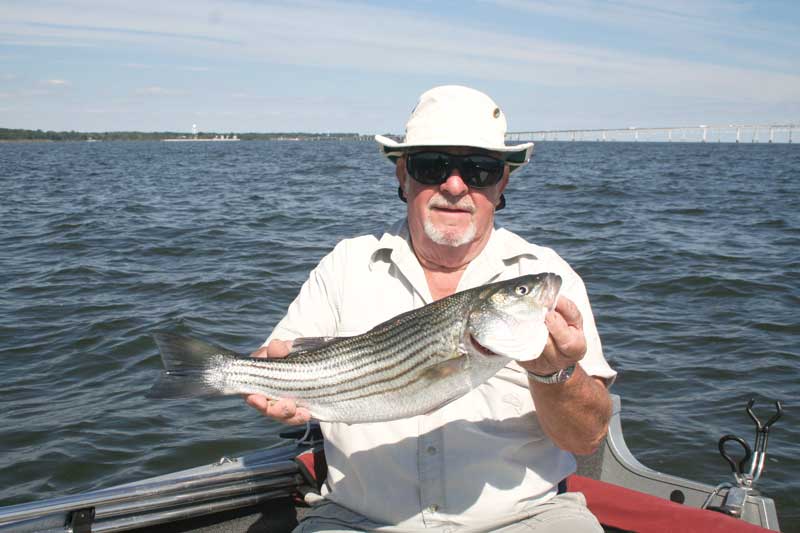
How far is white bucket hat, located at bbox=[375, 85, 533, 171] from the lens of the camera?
4293 mm

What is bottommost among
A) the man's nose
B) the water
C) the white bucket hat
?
the water

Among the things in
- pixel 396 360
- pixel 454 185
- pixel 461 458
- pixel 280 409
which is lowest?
pixel 461 458

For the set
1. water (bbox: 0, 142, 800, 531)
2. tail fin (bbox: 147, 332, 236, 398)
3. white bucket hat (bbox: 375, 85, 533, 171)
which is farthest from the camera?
water (bbox: 0, 142, 800, 531)

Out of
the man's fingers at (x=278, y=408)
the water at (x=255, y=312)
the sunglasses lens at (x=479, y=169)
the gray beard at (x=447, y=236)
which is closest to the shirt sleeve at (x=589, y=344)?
the gray beard at (x=447, y=236)

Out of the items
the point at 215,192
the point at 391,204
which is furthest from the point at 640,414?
the point at 215,192

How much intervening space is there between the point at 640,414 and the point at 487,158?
5.20 m

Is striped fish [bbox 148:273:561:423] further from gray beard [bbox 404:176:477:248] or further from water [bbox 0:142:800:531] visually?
water [bbox 0:142:800:531]

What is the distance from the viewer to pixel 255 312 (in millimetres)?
11766

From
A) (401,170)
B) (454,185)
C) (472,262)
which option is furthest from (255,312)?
(454,185)

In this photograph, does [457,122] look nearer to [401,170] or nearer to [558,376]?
[401,170]

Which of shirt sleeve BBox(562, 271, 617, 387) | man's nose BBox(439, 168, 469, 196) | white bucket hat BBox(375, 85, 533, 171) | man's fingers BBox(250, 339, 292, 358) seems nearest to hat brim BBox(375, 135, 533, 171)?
white bucket hat BBox(375, 85, 533, 171)

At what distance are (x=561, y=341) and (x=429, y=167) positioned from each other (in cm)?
165

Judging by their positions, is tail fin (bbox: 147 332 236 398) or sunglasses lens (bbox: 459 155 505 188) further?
sunglasses lens (bbox: 459 155 505 188)

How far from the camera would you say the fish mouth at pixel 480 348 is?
3230mm
